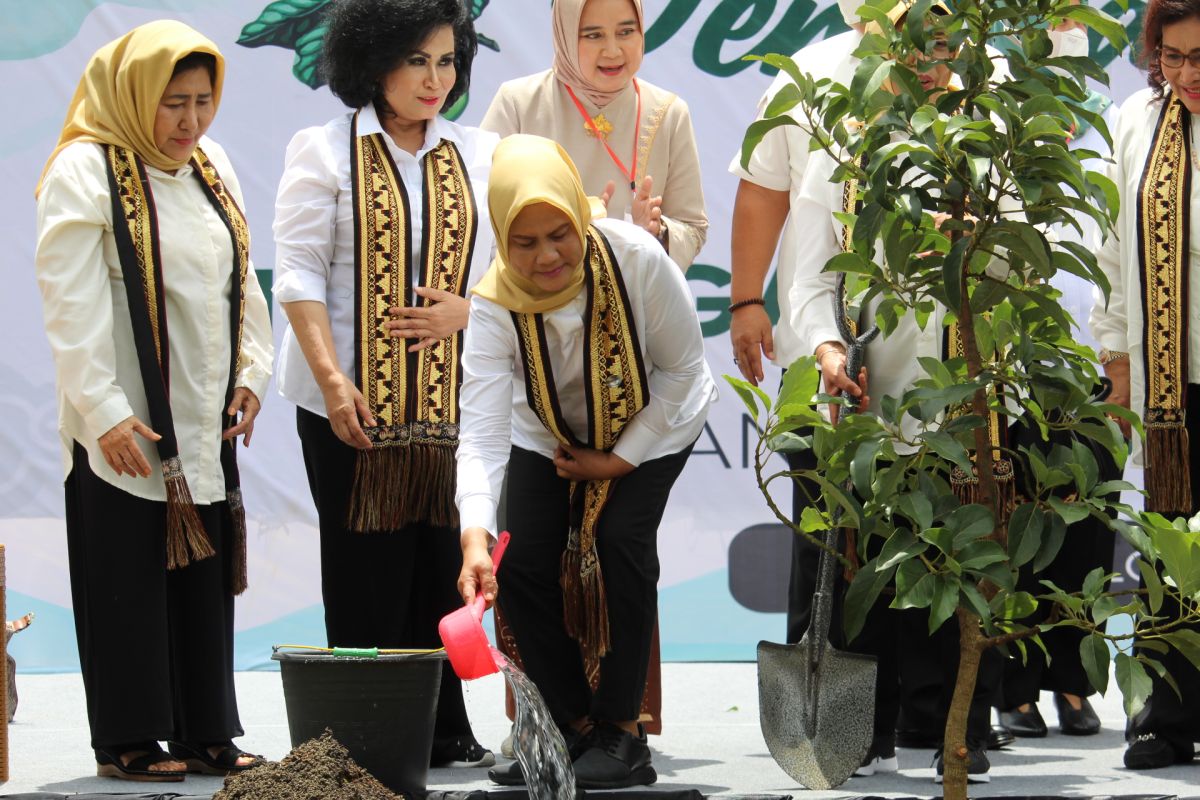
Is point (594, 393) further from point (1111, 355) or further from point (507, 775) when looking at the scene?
point (1111, 355)

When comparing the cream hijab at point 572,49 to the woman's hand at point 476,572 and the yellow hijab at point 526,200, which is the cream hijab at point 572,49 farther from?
the woman's hand at point 476,572

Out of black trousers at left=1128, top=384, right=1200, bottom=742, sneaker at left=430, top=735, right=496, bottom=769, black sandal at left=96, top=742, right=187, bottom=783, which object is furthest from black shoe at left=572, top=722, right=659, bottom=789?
black trousers at left=1128, top=384, right=1200, bottom=742

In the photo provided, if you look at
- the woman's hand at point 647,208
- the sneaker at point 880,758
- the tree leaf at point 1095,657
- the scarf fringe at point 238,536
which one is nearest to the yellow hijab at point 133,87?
the scarf fringe at point 238,536

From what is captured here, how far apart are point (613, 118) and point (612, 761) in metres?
1.41

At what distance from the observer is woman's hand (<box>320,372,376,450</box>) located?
3.24 metres

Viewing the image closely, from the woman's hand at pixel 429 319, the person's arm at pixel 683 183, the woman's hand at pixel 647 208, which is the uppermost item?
the person's arm at pixel 683 183

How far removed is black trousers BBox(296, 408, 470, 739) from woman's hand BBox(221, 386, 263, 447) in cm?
11

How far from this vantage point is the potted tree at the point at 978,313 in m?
2.17

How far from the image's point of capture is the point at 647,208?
3525mm

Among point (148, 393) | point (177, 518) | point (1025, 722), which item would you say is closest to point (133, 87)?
point (148, 393)

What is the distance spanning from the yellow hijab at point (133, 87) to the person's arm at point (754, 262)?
1.13 metres

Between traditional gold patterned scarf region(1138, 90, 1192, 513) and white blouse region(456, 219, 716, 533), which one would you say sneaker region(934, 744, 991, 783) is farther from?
white blouse region(456, 219, 716, 533)

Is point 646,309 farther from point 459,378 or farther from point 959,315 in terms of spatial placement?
point 959,315

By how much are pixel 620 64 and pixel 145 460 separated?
1.29m
